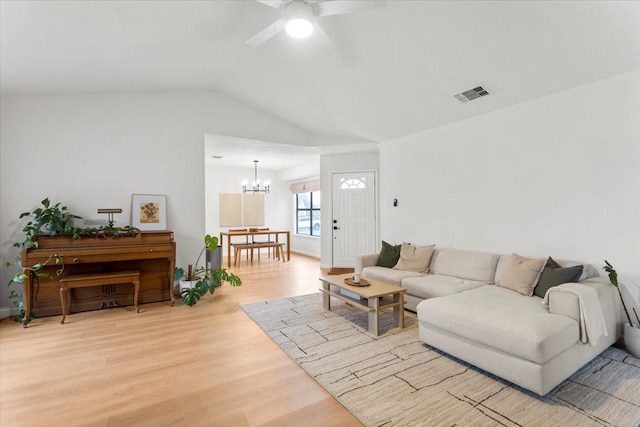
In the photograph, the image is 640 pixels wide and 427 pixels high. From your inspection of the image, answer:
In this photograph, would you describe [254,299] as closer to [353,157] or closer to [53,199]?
[53,199]

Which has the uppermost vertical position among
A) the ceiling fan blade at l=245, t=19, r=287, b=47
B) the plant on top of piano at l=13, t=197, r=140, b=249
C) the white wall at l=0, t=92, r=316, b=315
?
the ceiling fan blade at l=245, t=19, r=287, b=47

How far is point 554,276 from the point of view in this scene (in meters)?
2.67

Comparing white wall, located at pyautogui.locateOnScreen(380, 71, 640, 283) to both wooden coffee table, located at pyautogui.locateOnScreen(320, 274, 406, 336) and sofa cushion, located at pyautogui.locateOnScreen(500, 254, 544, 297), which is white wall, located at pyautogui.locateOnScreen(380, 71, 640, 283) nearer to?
sofa cushion, located at pyautogui.locateOnScreen(500, 254, 544, 297)

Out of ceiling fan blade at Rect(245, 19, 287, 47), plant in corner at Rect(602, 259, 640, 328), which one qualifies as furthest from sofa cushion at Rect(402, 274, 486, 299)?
ceiling fan blade at Rect(245, 19, 287, 47)

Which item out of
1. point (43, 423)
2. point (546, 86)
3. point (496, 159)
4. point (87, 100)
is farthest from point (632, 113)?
point (87, 100)

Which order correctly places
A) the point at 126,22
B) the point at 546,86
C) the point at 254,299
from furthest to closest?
the point at 254,299
the point at 546,86
the point at 126,22

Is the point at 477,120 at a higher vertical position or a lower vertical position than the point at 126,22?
lower

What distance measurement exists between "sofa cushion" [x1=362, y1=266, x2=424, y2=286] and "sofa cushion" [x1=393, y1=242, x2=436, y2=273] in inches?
4.5

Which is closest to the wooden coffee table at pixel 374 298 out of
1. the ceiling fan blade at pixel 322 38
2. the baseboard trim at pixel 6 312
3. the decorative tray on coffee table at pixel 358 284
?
the decorative tray on coffee table at pixel 358 284

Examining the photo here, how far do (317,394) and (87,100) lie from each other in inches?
173

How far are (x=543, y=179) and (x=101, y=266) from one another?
5207 millimetres

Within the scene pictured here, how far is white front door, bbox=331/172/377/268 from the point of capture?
604cm

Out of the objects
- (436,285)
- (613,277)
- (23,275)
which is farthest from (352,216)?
(23,275)

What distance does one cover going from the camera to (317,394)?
6.56ft
